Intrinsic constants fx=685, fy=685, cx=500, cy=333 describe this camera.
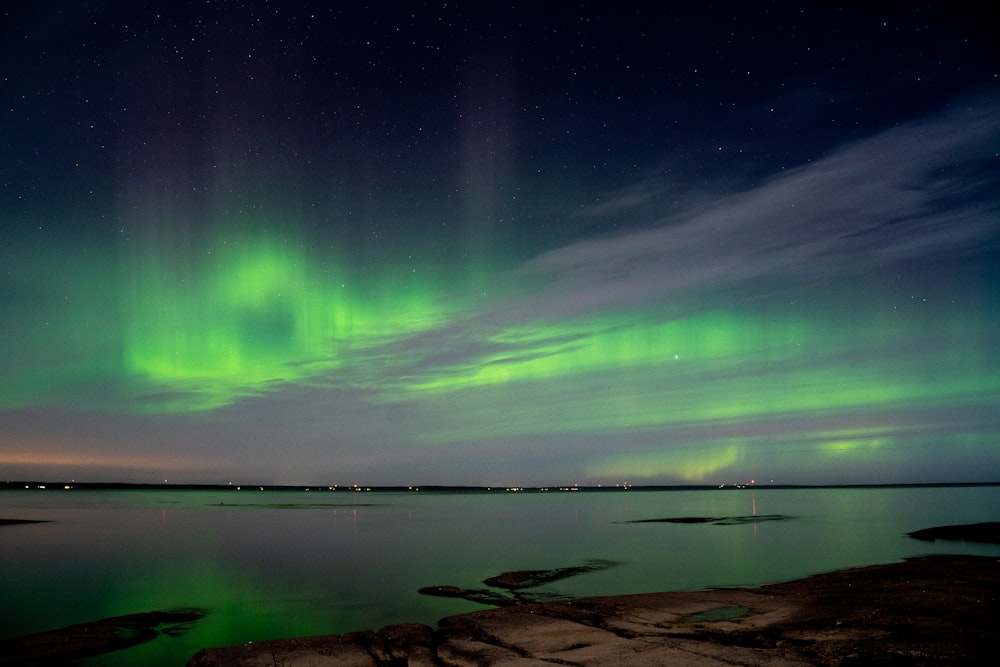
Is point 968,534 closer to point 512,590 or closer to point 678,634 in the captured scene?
point 512,590

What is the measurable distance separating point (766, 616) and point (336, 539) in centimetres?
4386

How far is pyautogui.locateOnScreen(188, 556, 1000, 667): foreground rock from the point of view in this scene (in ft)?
38.7

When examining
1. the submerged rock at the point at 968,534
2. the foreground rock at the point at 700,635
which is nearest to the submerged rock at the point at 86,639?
the foreground rock at the point at 700,635

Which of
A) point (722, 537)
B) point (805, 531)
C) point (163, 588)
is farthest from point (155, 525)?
point (805, 531)

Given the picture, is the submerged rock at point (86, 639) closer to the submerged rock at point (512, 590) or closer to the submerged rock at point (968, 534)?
the submerged rock at point (512, 590)

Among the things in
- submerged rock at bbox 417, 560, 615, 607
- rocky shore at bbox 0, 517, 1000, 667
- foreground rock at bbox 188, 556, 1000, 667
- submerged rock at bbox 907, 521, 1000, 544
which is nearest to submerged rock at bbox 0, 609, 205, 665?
rocky shore at bbox 0, 517, 1000, 667

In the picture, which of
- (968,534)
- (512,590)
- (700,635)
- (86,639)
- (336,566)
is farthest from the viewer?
(968,534)

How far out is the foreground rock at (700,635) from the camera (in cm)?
1178

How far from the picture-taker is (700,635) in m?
13.3

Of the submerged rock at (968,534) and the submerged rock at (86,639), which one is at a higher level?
the submerged rock at (86,639)

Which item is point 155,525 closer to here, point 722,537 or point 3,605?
point 3,605

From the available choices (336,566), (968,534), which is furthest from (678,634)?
(968,534)

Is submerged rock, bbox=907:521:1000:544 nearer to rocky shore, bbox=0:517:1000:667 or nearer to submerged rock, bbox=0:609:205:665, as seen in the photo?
rocky shore, bbox=0:517:1000:667

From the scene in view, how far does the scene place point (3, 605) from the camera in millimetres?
25047
